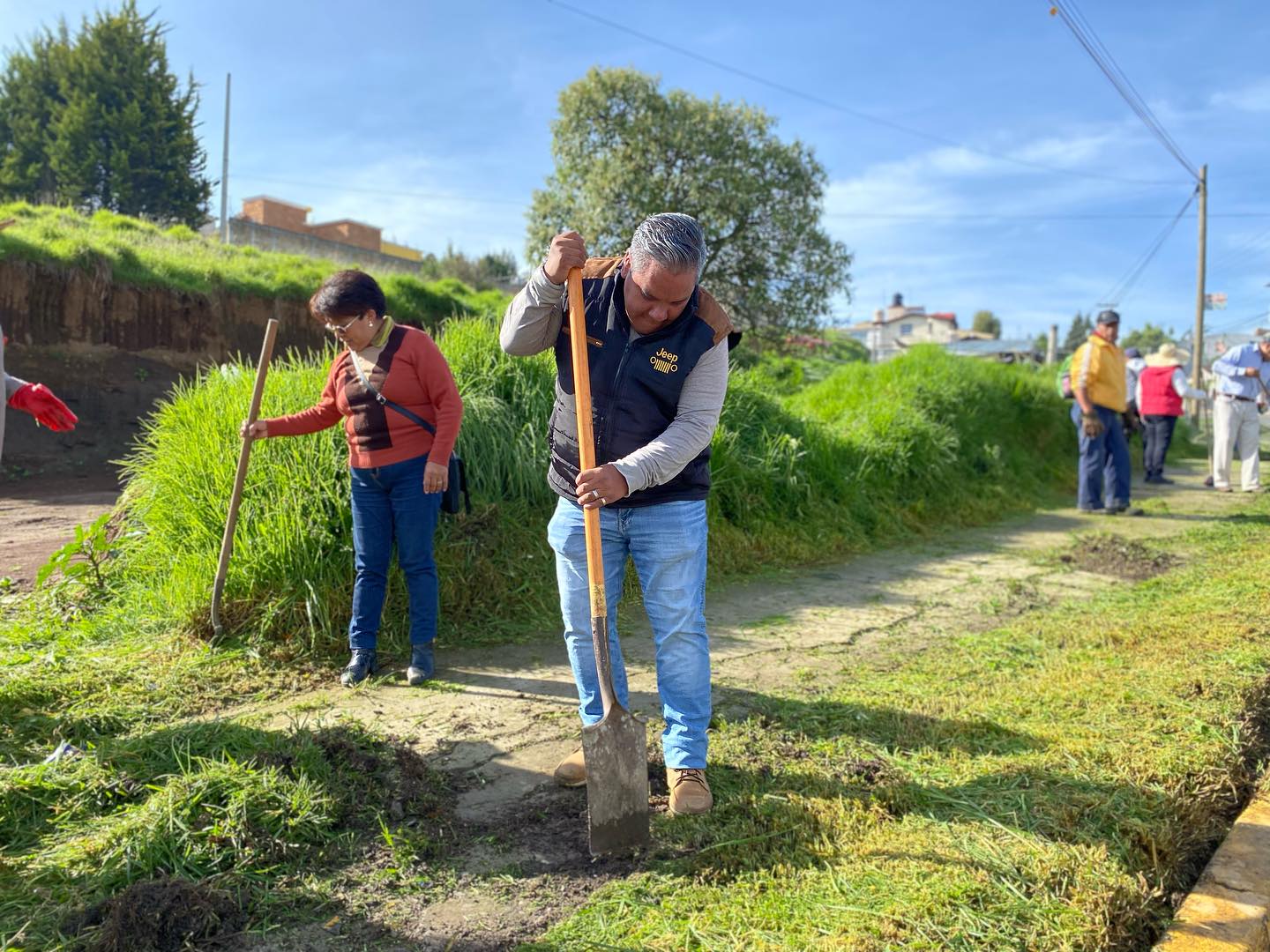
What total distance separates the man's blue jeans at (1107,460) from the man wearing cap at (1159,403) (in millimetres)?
3230

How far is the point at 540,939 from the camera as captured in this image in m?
2.21

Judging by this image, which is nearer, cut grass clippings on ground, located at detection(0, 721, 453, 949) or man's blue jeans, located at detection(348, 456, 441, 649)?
cut grass clippings on ground, located at detection(0, 721, 453, 949)

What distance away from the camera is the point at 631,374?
277 cm

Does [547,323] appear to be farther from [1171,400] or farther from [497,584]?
[1171,400]

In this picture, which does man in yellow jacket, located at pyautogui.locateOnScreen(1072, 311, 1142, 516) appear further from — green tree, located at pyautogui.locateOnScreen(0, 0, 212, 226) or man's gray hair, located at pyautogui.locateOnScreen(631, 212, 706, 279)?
green tree, located at pyautogui.locateOnScreen(0, 0, 212, 226)

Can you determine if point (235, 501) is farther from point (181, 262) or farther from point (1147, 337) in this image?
point (1147, 337)

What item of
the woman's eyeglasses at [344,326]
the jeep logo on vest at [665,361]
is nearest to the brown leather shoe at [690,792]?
the jeep logo on vest at [665,361]

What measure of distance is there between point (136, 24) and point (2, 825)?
134 ft

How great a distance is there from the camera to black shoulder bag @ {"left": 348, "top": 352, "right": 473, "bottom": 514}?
3967 mm

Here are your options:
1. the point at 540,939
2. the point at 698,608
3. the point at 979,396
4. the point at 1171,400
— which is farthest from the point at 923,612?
the point at 1171,400

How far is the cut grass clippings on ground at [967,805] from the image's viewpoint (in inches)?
87.5

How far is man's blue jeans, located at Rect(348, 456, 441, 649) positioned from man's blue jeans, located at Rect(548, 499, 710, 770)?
1303mm

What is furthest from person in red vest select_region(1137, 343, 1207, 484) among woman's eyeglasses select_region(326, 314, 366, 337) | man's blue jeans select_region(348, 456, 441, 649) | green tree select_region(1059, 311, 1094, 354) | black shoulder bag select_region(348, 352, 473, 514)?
green tree select_region(1059, 311, 1094, 354)

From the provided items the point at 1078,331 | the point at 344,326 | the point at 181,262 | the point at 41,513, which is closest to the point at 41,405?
the point at 344,326
